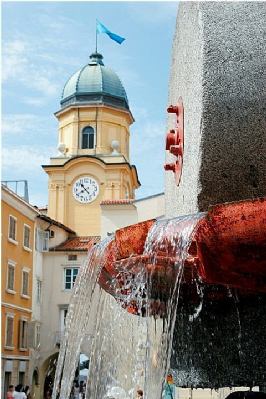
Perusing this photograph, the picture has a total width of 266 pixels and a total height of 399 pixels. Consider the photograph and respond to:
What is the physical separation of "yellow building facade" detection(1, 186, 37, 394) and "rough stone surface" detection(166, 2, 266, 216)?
2917cm

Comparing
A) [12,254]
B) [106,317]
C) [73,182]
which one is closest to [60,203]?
[73,182]

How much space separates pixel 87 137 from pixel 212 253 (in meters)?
51.3

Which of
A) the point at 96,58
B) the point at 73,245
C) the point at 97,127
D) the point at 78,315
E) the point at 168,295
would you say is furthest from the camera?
the point at 96,58

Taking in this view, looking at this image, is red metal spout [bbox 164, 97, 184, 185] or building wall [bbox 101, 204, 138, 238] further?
building wall [bbox 101, 204, 138, 238]

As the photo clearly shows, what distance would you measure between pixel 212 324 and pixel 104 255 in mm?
867

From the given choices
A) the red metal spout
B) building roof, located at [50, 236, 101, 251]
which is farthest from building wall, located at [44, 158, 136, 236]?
the red metal spout

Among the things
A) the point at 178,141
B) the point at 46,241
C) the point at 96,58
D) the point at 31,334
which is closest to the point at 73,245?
the point at 46,241

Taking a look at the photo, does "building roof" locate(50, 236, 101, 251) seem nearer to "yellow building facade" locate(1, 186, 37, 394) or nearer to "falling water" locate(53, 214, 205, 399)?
"yellow building facade" locate(1, 186, 37, 394)

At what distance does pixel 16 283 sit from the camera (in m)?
37.4

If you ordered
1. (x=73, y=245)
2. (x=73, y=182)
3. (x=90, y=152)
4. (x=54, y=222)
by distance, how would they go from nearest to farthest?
(x=54, y=222)
(x=73, y=245)
(x=73, y=182)
(x=90, y=152)

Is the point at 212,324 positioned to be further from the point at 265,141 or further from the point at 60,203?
the point at 60,203

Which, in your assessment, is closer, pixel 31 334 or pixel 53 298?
pixel 31 334

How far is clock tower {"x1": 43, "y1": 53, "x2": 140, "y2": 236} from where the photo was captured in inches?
2046

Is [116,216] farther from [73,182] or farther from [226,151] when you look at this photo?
[226,151]
